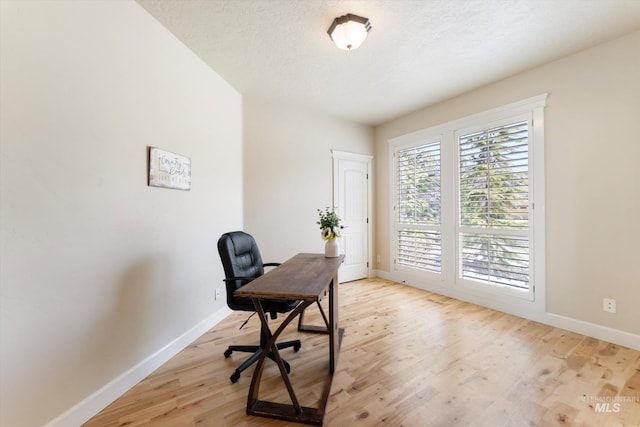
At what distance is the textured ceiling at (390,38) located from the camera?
1.96 metres

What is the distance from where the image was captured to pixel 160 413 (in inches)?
63.3

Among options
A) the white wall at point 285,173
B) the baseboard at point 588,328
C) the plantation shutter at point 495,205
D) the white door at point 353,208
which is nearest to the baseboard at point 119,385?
the white wall at point 285,173

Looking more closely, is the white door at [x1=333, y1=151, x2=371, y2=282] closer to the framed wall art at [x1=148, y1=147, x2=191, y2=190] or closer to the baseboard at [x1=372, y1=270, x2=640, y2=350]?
the baseboard at [x1=372, y1=270, x2=640, y2=350]

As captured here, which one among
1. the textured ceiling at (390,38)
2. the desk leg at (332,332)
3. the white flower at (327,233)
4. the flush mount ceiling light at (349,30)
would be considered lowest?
the desk leg at (332,332)

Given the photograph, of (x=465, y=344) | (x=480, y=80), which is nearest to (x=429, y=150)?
(x=480, y=80)

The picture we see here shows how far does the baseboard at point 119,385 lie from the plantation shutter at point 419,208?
316 centimetres

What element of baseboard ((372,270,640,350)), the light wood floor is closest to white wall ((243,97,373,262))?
the light wood floor

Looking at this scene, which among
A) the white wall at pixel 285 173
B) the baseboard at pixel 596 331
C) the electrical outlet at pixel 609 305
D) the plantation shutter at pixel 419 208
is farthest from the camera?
the plantation shutter at pixel 419 208

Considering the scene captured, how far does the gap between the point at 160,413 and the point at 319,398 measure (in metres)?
0.98

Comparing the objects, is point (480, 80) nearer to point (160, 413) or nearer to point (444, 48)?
point (444, 48)

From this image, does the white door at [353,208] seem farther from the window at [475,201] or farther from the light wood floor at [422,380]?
the light wood floor at [422,380]

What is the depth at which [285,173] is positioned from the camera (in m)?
3.80

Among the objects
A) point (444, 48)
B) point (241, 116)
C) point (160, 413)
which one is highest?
point (444, 48)

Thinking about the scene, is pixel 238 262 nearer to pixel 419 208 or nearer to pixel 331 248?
pixel 331 248
